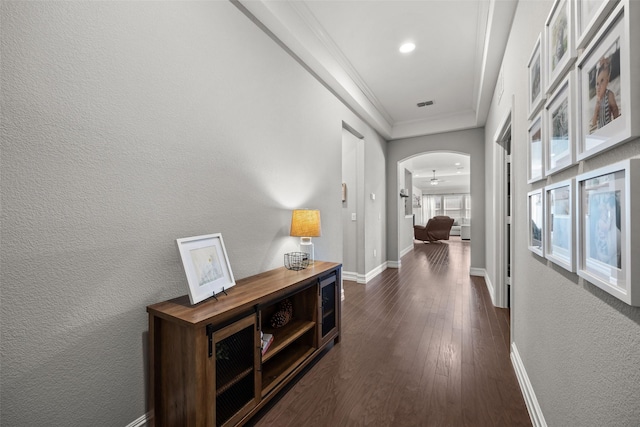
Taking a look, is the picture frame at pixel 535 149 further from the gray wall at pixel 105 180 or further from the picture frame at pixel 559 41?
the gray wall at pixel 105 180

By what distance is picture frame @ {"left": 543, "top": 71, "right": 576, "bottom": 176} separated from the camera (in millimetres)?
1005

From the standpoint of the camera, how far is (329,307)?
7.66 ft

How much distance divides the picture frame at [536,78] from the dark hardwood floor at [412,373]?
1726mm

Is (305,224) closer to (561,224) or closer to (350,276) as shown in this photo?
(561,224)

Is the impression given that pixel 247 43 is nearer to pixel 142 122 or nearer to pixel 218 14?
pixel 218 14

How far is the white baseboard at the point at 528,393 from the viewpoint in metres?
1.41

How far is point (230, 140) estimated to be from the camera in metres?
1.93

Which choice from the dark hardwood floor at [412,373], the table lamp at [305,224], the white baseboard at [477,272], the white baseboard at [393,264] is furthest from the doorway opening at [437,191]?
the table lamp at [305,224]

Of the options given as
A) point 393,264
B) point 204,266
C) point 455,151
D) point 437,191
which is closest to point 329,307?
point 204,266

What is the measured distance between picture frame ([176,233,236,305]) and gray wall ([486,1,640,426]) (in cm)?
159

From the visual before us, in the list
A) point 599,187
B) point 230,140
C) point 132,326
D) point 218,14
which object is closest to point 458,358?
point 599,187

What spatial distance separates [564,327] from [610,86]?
0.92 meters

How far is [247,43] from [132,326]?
204 cm

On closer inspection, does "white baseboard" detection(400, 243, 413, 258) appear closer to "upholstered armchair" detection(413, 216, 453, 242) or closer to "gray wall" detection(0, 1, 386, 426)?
"upholstered armchair" detection(413, 216, 453, 242)
